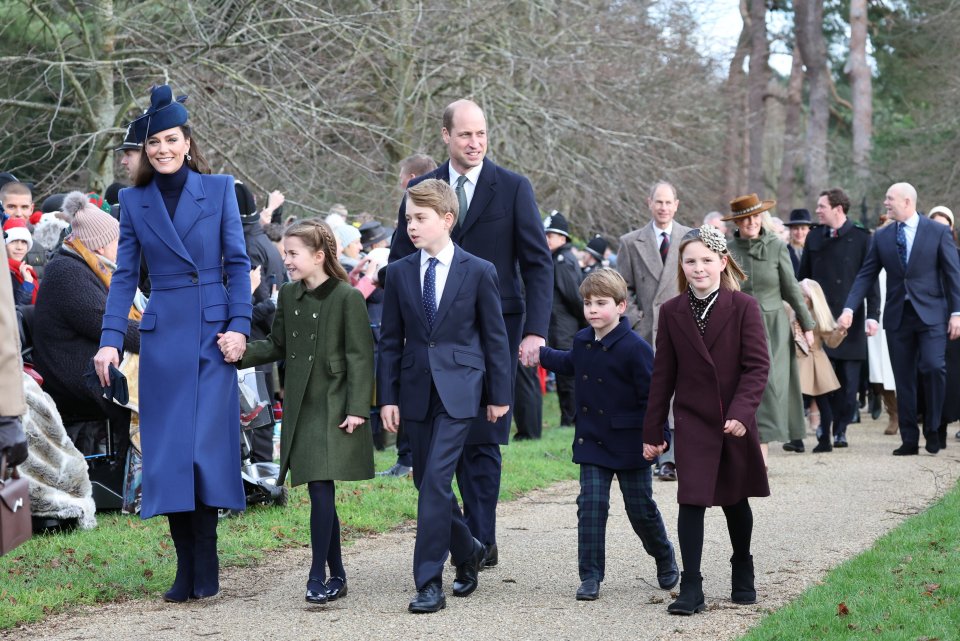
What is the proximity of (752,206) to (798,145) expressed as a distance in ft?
81.6

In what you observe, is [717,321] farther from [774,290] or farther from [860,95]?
[860,95]

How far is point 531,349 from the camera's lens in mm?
6387

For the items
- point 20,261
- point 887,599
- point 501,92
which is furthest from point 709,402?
point 501,92

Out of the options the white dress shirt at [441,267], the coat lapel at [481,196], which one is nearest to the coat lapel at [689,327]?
the white dress shirt at [441,267]

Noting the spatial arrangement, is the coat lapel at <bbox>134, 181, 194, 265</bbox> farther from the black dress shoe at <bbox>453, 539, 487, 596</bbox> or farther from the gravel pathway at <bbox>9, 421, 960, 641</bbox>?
the black dress shoe at <bbox>453, 539, 487, 596</bbox>

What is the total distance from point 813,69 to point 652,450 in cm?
2684

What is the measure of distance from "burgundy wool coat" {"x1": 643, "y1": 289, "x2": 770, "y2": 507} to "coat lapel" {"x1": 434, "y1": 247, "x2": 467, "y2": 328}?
2.92 feet

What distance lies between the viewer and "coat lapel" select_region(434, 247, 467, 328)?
592cm

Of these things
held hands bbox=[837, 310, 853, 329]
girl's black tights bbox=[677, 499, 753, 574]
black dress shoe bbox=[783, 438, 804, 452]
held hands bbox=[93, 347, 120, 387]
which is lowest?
girl's black tights bbox=[677, 499, 753, 574]

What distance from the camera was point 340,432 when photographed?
6004 mm

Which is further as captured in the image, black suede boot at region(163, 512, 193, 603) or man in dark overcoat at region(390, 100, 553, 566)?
man in dark overcoat at region(390, 100, 553, 566)

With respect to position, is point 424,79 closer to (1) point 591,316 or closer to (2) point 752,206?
(2) point 752,206

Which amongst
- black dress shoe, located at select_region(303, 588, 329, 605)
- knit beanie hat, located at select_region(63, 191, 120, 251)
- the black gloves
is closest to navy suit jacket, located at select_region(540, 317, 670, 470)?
black dress shoe, located at select_region(303, 588, 329, 605)

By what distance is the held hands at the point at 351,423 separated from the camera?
5977 millimetres
